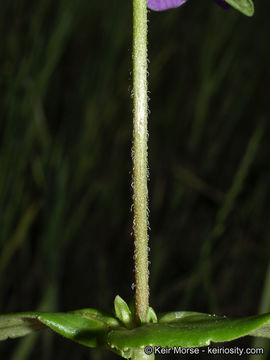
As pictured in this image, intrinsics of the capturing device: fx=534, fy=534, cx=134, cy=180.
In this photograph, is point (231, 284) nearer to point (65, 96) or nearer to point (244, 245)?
point (244, 245)

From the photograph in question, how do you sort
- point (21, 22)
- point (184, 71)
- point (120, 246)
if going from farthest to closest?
point (184, 71), point (21, 22), point (120, 246)

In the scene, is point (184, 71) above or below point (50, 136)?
above

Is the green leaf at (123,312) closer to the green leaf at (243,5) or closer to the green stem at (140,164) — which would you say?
the green stem at (140,164)

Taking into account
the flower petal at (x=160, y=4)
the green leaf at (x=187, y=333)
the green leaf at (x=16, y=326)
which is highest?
the flower petal at (x=160, y=4)

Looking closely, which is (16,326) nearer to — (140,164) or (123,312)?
(123,312)

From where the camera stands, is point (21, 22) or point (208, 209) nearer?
point (208, 209)

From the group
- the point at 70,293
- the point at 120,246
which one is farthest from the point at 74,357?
the point at 120,246

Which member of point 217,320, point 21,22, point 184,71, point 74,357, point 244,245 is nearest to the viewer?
point 217,320

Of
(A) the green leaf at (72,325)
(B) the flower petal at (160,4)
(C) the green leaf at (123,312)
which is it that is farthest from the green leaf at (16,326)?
(B) the flower petal at (160,4)
